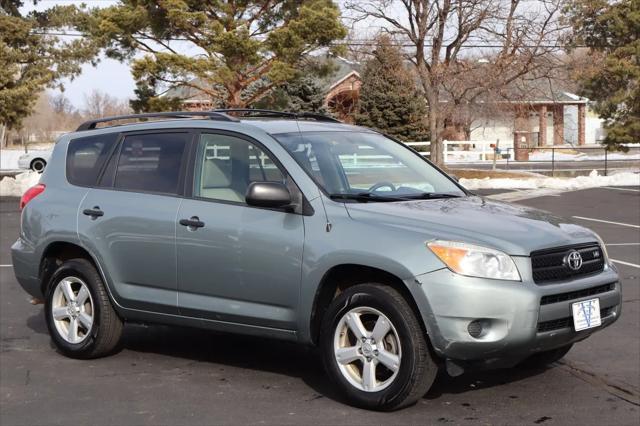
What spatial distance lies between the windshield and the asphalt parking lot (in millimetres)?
1311

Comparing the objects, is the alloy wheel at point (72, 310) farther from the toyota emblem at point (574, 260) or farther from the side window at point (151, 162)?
the toyota emblem at point (574, 260)

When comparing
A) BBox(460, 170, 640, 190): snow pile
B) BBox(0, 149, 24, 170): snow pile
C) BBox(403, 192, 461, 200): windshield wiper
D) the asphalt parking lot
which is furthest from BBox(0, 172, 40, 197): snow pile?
BBox(0, 149, 24, 170): snow pile

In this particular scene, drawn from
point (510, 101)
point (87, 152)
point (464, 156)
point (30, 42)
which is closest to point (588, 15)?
point (510, 101)

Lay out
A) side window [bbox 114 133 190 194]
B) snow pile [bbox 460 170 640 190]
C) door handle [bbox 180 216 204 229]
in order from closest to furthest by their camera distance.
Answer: door handle [bbox 180 216 204 229] → side window [bbox 114 133 190 194] → snow pile [bbox 460 170 640 190]

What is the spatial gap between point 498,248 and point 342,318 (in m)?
1.03

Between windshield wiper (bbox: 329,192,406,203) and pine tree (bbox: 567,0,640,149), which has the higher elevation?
pine tree (bbox: 567,0,640,149)

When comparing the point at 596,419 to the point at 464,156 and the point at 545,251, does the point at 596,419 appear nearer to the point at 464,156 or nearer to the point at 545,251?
the point at 545,251

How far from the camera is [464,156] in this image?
50625 millimetres

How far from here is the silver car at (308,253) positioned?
5105 mm

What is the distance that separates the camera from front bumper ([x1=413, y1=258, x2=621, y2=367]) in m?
5.00

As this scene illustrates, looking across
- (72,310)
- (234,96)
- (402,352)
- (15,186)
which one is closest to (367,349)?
(402,352)

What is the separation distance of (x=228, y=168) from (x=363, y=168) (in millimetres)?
937

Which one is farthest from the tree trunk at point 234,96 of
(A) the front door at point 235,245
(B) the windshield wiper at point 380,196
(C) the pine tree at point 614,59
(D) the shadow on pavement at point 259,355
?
(B) the windshield wiper at point 380,196

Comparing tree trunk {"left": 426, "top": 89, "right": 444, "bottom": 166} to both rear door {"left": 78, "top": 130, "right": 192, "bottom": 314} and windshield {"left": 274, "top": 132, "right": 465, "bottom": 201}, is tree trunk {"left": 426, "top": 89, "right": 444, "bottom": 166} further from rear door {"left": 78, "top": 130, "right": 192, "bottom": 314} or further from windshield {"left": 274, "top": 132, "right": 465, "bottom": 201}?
rear door {"left": 78, "top": 130, "right": 192, "bottom": 314}
